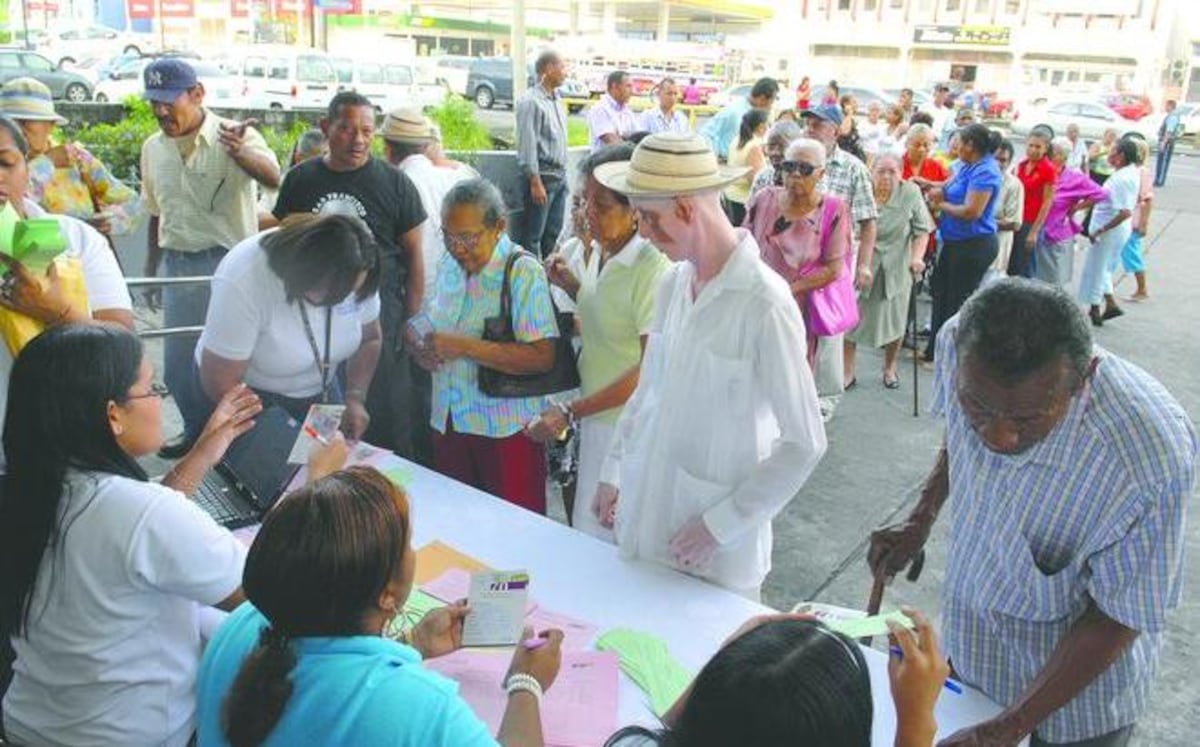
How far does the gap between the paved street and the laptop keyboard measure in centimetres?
193

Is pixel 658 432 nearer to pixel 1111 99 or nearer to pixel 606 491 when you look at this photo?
pixel 606 491

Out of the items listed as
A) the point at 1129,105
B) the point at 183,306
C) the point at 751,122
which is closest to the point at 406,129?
the point at 183,306

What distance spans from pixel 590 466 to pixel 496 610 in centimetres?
102

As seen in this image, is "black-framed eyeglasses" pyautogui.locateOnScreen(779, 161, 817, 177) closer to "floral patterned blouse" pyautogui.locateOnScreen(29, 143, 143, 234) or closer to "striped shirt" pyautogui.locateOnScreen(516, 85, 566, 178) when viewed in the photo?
"floral patterned blouse" pyautogui.locateOnScreen(29, 143, 143, 234)

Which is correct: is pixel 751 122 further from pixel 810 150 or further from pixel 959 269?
pixel 810 150

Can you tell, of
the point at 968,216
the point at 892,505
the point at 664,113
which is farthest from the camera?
the point at 664,113

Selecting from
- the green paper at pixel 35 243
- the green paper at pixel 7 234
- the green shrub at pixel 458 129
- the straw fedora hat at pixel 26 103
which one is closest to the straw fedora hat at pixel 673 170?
the green paper at pixel 35 243

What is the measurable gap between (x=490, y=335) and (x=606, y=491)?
23.7 inches

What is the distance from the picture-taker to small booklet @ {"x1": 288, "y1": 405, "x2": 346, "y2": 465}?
96.0 inches

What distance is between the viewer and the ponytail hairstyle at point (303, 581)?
1.24 m

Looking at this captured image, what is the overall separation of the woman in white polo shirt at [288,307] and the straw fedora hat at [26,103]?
2285 mm

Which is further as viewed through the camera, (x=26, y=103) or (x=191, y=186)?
(x=191, y=186)

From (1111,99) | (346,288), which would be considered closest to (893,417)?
(346,288)

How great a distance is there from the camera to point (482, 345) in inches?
106
